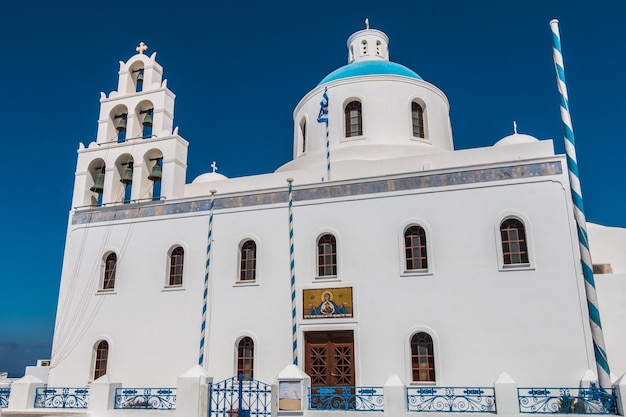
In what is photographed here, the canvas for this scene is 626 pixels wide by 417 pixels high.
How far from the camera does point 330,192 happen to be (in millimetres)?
13344

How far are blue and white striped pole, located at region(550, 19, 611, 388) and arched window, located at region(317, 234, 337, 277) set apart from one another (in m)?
5.43

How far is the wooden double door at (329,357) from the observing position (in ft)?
39.8

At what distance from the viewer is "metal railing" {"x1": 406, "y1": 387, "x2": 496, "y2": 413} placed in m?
9.59

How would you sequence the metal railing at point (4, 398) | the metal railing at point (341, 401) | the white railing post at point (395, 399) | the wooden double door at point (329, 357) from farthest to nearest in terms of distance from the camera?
the wooden double door at point (329, 357) → the metal railing at point (4, 398) → the metal railing at point (341, 401) → the white railing post at point (395, 399)

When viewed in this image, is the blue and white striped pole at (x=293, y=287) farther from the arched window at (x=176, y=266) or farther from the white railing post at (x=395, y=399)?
the white railing post at (x=395, y=399)

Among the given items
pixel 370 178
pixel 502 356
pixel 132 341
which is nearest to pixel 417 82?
pixel 370 178

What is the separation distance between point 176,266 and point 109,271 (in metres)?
2.21

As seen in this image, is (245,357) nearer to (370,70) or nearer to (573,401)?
(573,401)

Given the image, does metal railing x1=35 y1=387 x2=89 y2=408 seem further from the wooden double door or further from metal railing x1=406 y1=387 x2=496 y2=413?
metal railing x1=406 y1=387 x2=496 y2=413

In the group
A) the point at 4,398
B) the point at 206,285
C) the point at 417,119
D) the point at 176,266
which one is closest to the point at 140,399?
the point at 4,398

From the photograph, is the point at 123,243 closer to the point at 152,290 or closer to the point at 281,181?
the point at 152,290

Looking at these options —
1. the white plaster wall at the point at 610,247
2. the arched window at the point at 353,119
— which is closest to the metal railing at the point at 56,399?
the arched window at the point at 353,119

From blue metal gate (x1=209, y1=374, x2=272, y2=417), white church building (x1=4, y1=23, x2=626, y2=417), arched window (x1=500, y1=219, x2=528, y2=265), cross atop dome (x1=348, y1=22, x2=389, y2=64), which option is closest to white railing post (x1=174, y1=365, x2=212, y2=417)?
white church building (x1=4, y1=23, x2=626, y2=417)

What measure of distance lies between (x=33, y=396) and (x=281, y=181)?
817cm
